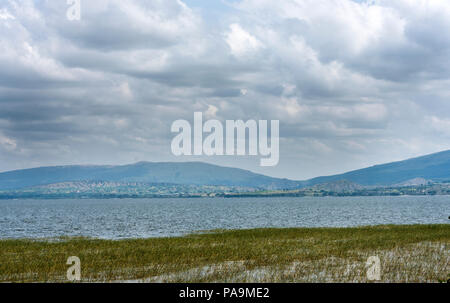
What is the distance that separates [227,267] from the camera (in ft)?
123

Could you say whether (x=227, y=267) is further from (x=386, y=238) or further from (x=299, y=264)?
(x=386, y=238)

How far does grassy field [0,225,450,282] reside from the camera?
33344mm

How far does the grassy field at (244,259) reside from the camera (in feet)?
109

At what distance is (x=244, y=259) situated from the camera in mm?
42469

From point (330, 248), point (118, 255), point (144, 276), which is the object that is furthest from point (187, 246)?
point (144, 276)

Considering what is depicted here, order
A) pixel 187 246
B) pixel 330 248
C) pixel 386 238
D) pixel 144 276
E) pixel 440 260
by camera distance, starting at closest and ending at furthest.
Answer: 1. pixel 144 276
2. pixel 440 260
3. pixel 330 248
4. pixel 187 246
5. pixel 386 238
